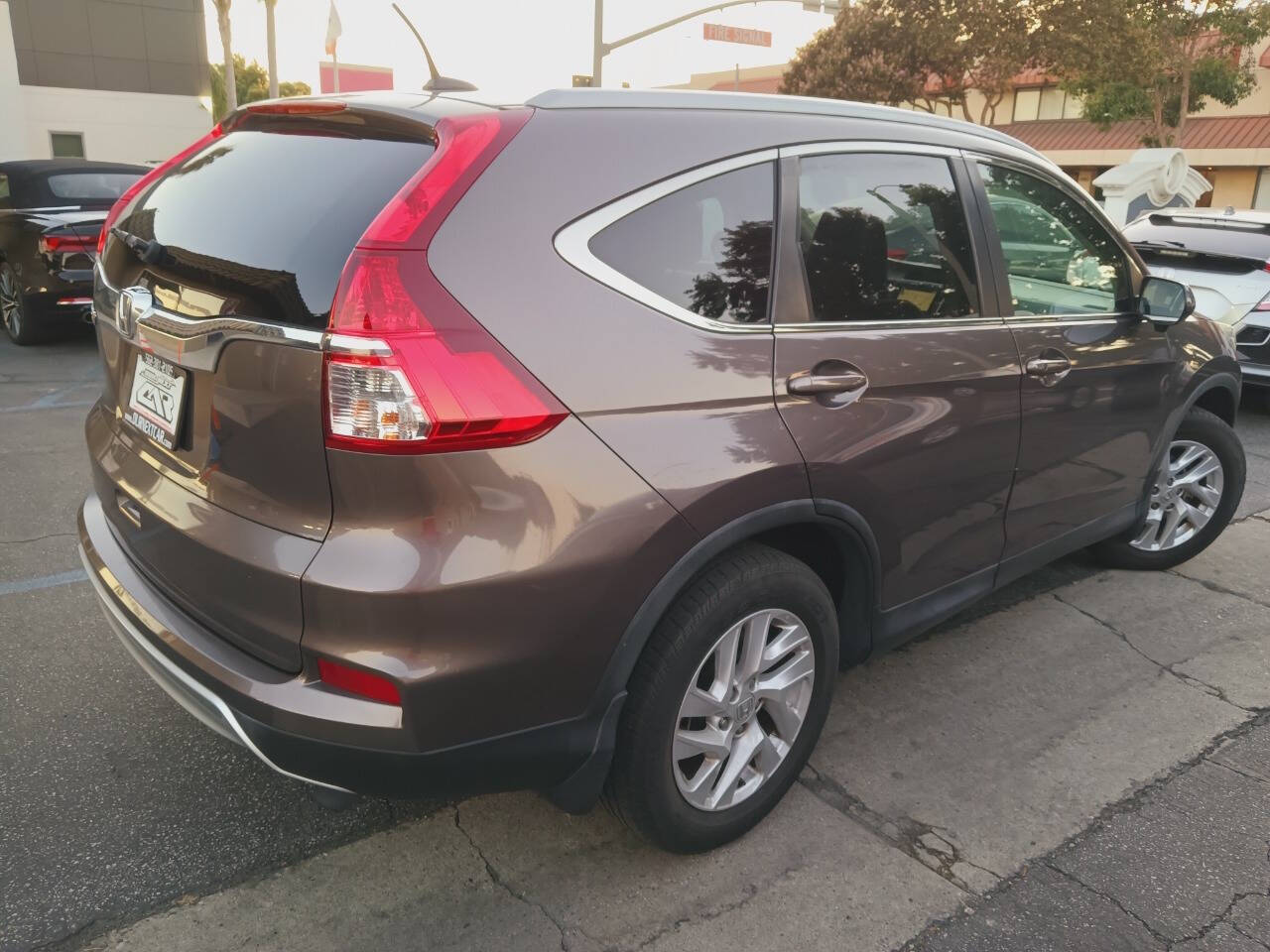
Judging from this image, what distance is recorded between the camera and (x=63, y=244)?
8.22m

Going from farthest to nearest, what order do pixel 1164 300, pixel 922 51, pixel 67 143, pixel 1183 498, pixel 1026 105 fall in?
pixel 1026 105 → pixel 67 143 → pixel 922 51 → pixel 1183 498 → pixel 1164 300

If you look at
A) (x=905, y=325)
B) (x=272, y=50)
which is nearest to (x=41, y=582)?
(x=905, y=325)

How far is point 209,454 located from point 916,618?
1.95 m

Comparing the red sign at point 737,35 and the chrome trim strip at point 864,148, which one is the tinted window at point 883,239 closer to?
the chrome trim strip at point 864,148

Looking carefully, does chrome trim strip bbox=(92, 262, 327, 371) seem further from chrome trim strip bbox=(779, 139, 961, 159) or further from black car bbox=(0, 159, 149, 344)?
black car bbox=(0, 159, 149, 344)

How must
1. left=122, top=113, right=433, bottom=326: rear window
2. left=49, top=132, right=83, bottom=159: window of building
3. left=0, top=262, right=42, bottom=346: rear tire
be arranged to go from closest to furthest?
left=122, top=113, right=433, bottom=326: rear window → left=0, top=262, right=42, bottom=346: rear tire → left=49, top=132, right=83, bottom=159: window of building

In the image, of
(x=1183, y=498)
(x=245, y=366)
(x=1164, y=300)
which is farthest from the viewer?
(x=1183, y=498)

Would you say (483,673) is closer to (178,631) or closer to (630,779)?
(630,779)

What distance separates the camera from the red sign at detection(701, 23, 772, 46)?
20.9 metres

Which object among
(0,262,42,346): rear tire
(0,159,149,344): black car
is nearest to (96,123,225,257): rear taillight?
(0,159,149,344): black car

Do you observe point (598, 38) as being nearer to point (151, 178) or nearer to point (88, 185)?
point (88, 185)

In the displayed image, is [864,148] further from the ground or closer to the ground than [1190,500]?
further from the ground

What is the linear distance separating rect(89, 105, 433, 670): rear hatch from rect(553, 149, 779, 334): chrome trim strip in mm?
351

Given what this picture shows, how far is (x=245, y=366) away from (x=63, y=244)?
294 inches
